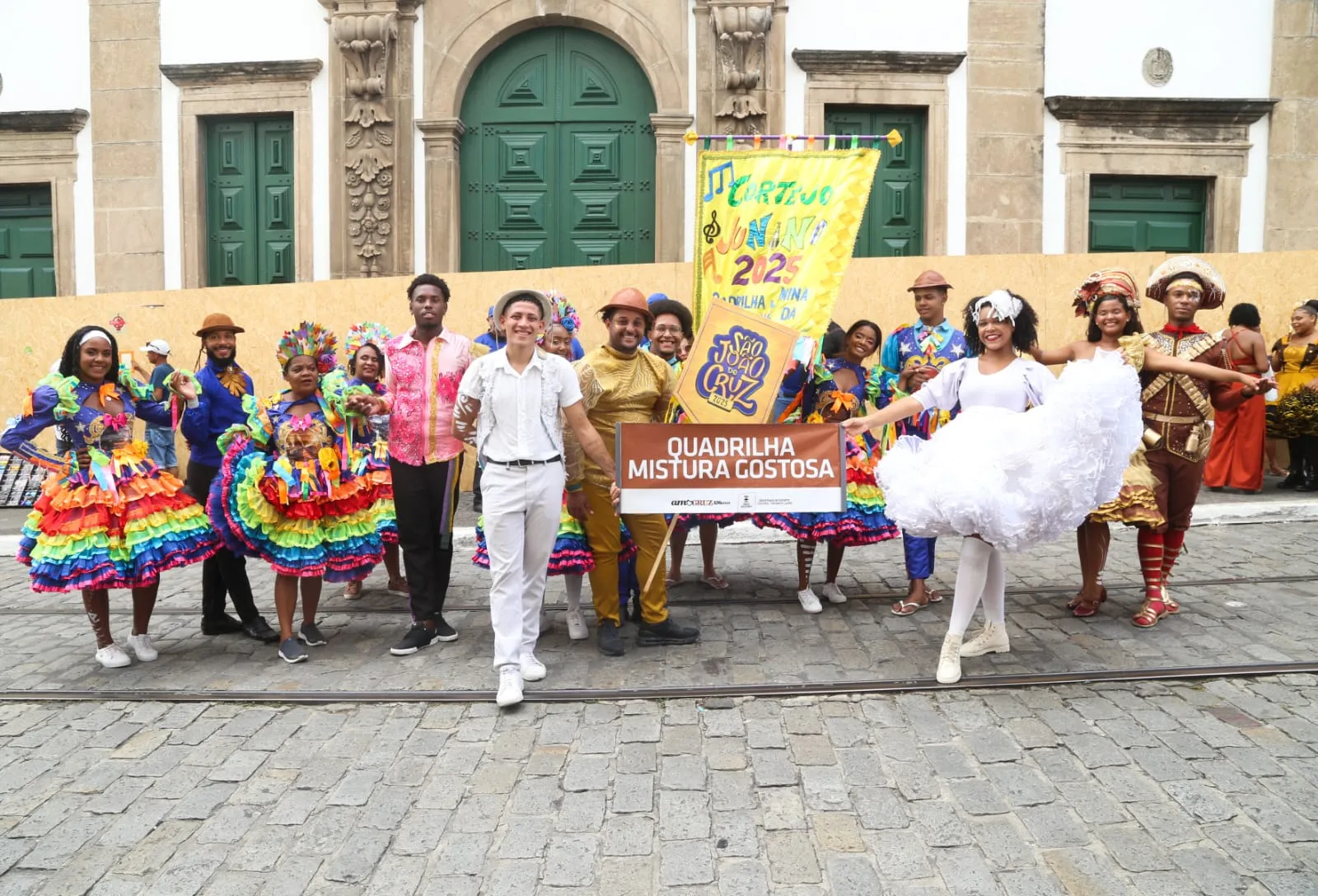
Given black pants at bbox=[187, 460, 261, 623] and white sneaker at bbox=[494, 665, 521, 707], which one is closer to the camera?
white sneaker at bbox=[494, 665, 521, 707]

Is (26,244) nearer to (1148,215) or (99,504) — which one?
(99,504)

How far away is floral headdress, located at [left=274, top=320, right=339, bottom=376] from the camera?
5859 millimetres

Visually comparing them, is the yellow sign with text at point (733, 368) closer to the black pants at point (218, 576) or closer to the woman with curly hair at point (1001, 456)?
the woman with curly hair at point (1001, 456)

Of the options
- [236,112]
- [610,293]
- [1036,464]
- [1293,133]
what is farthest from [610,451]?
[1293,133]

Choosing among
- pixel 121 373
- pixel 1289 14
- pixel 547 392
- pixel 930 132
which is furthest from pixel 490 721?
pixel 1289 14

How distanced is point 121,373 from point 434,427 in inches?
68.1

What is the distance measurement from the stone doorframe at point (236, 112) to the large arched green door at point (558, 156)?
6.52ft

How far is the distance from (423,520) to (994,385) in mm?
3185

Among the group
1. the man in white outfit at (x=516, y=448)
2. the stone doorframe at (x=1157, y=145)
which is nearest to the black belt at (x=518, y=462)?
the man in white outfit at (x=516, y=448)

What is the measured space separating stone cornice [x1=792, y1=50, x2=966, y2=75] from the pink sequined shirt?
857 centimetres

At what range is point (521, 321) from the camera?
5121 millimetres

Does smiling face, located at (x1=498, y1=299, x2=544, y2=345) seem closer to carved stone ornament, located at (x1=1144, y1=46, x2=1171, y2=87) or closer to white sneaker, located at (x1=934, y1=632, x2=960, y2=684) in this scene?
white sneaker, located at (x1=934, y1=632, x2=960, y2=684)

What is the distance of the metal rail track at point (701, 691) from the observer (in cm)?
500

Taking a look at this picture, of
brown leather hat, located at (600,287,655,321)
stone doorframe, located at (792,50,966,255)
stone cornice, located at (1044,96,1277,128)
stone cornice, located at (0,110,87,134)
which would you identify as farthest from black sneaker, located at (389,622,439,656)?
stone cornice, located at (0,110,87,134)
